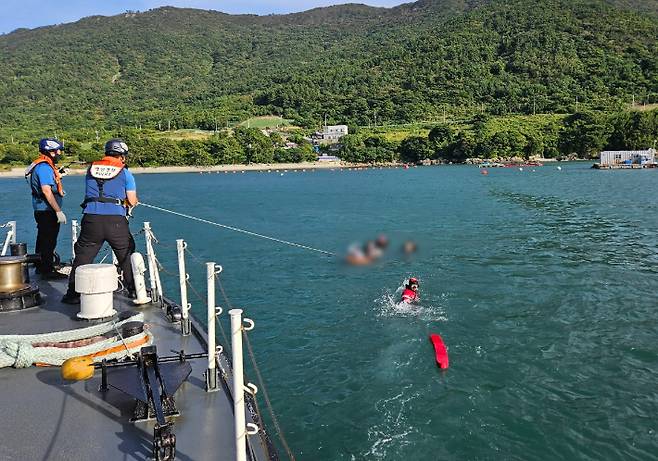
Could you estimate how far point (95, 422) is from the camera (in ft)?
15.6

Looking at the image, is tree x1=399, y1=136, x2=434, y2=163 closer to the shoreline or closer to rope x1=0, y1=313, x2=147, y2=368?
the shoreline

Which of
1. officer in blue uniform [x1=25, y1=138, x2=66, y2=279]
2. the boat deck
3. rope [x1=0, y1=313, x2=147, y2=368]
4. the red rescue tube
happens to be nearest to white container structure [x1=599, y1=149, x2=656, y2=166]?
the red rescue tube

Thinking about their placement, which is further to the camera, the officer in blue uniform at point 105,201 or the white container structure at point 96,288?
the officer in blue uniform at point 105,201

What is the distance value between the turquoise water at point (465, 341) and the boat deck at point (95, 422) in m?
3.48

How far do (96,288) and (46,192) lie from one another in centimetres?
284

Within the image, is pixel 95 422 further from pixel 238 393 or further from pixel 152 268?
pixel 152 268

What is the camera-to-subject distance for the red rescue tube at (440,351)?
36.0ft

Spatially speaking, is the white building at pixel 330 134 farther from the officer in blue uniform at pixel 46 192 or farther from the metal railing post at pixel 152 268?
the metal railing post at pixel 152 268

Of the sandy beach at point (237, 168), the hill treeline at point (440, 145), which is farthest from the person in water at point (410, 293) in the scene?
the hill treeline at point (440, 145)

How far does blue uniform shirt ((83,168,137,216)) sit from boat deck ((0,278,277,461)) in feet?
7.74

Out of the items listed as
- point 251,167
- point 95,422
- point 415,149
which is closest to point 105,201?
point 95,422

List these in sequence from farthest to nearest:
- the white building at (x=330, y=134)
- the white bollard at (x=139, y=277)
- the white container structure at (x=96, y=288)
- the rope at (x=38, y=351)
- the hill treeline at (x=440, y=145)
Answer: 1. the white building at (x=330, y=134)
2. the hill treeline at (x=440, y=145)
3. the white bollard at (x=139, y=277)
4. the white container structure at (x=96, y=288)
5. the rope at (x=38, y=351)

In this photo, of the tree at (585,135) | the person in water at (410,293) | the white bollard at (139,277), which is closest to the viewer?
the white bollard at (139,277)

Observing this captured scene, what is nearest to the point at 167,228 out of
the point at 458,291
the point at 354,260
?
the point at 354,260
